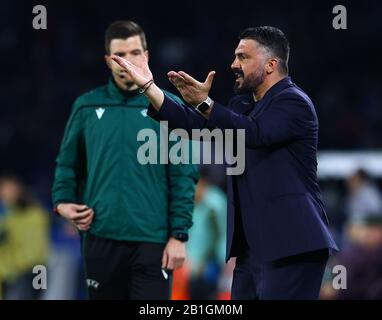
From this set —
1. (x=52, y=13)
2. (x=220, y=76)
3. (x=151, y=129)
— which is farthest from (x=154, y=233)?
(x=52, y=13)

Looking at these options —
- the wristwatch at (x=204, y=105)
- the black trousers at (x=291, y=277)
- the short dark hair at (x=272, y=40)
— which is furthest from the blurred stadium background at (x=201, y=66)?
the wristwatch at (x=204, y=105)

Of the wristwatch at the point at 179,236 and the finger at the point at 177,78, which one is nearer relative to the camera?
the finger at the point at 177,78

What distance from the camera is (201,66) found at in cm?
1706

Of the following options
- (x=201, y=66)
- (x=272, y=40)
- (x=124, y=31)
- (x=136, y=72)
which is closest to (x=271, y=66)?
(x=272, y=40)

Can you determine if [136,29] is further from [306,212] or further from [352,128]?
[352,128]

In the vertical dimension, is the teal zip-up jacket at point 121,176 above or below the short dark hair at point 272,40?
below

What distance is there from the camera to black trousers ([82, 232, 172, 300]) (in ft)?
20.1

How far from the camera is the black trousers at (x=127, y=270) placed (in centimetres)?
612

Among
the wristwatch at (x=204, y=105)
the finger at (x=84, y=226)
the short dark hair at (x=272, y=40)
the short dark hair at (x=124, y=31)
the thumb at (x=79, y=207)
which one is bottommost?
the finger at (x=84, y=226)

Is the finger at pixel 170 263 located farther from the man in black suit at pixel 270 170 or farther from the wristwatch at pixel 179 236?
the man in black suit at pixel 270 170

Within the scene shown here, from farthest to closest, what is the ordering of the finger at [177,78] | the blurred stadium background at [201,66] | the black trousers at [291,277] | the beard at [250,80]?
the blurred stadium background at [201,66], the beard at [250,80], the black trousers at [291,277], the finger at [177,78]

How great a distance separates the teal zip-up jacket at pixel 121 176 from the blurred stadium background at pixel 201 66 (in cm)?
700

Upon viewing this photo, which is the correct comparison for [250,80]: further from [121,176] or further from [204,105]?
[121,176]

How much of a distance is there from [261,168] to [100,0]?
14.1m
